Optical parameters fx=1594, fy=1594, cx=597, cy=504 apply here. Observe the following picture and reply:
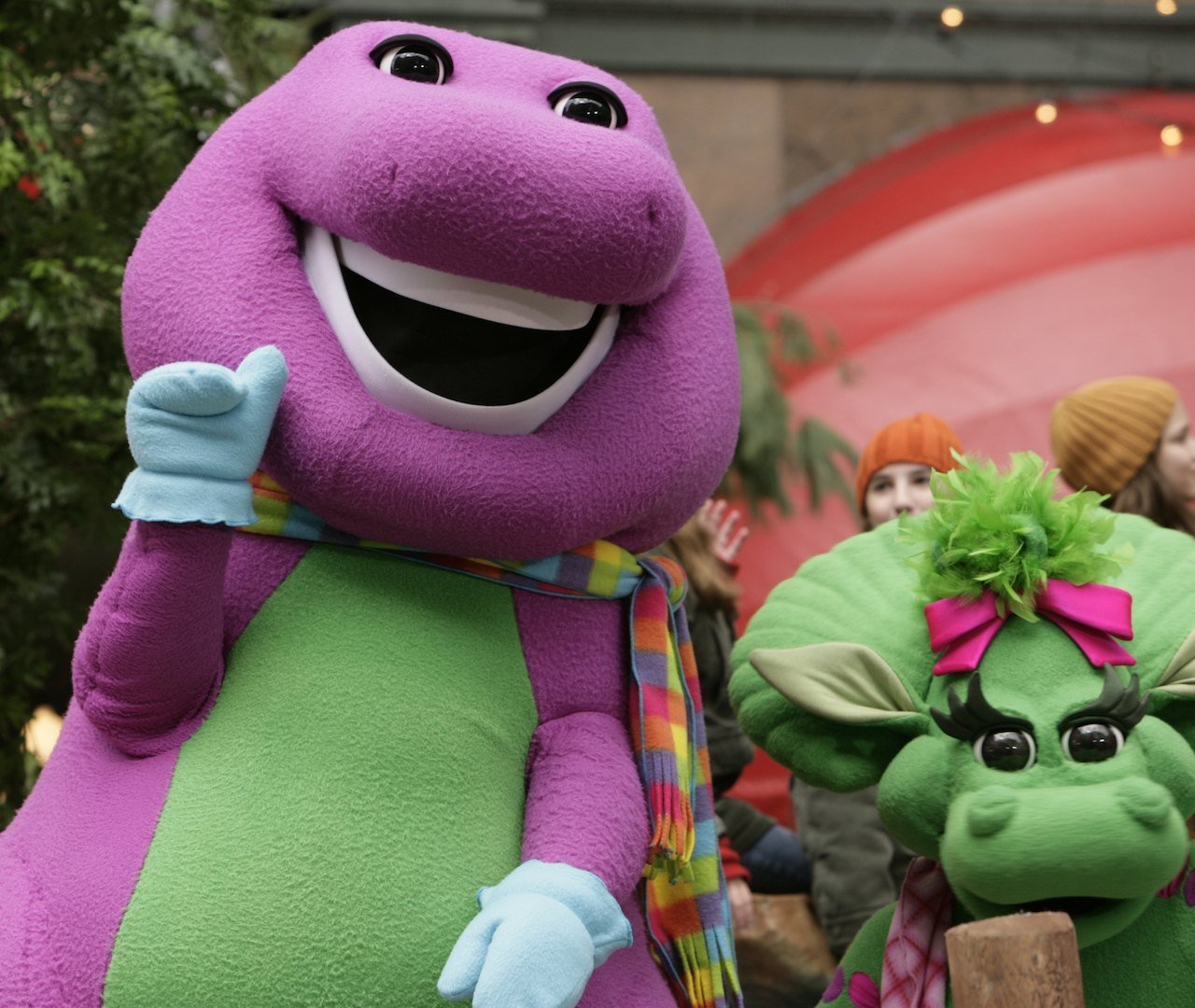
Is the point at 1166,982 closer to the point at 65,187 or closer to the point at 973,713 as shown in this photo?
the point at 973,713

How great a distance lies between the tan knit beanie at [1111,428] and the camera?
302 centimetres

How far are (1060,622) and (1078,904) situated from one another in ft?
1.04

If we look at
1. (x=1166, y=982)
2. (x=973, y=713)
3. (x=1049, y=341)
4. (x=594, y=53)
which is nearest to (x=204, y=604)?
(x=973, y=713)

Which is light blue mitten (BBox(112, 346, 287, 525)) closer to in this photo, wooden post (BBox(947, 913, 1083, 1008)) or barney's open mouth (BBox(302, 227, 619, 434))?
barney's open mouth (BBox(302, 227, 619, 434))

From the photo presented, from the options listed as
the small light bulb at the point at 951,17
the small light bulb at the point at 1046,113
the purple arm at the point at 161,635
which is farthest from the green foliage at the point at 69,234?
the small light bulb at the point at 951,17

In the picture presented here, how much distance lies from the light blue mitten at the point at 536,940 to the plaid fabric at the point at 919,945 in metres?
0.47

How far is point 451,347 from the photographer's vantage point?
5.67 ft

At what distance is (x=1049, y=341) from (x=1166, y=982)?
→ 2.83 m

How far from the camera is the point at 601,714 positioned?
182 cm

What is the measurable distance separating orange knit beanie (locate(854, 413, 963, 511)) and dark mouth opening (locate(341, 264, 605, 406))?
1359mm

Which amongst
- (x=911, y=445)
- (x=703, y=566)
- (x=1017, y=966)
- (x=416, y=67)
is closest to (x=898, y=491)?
(x=911, y=445)

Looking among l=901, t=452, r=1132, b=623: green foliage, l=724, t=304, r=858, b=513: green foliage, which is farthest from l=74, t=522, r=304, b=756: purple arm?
l=724, t=304, r=858, b=513: green foliage

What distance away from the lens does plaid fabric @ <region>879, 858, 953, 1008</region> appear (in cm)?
191

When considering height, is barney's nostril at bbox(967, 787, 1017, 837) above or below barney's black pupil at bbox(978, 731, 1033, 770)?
below
